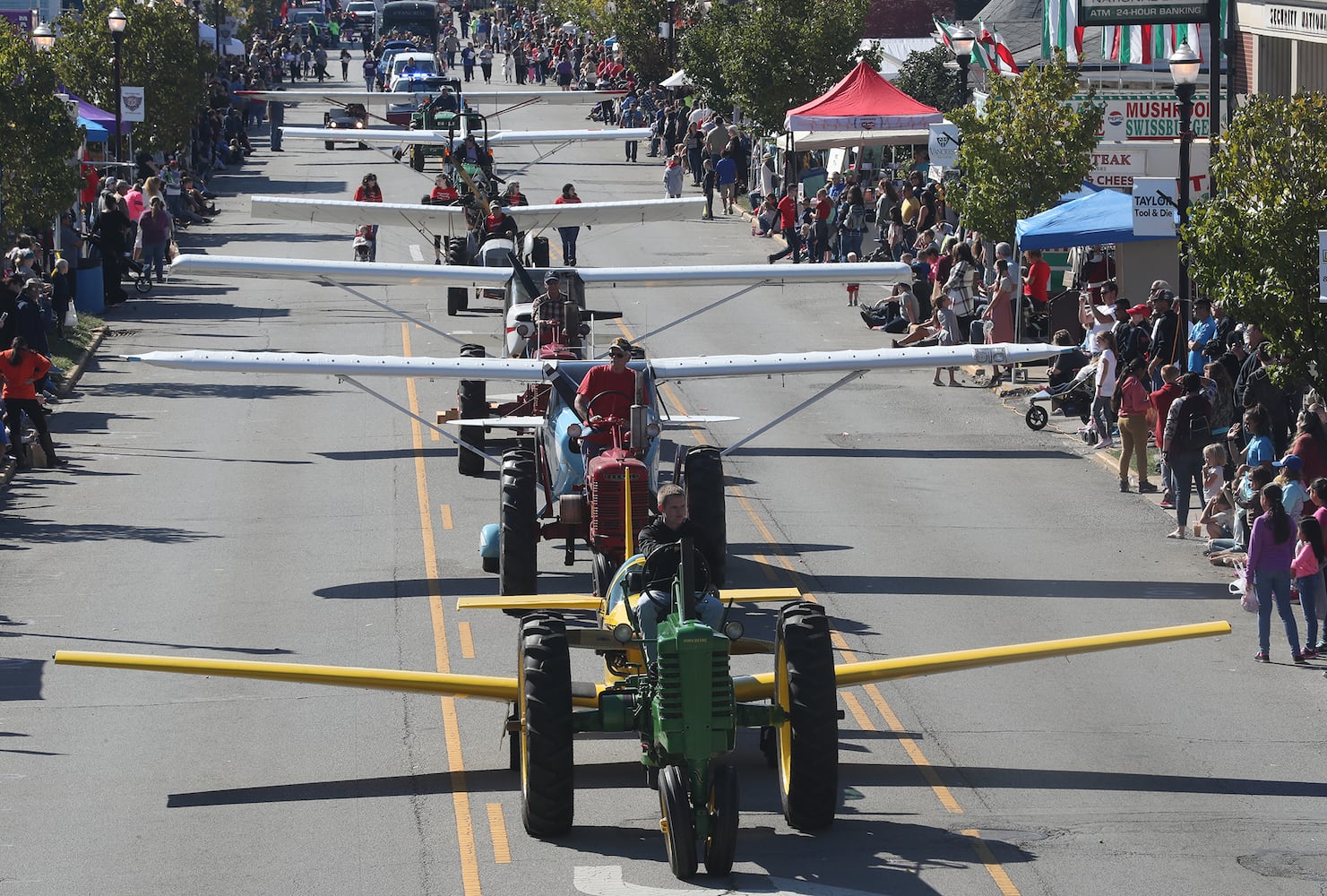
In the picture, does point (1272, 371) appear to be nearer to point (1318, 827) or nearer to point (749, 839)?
point (1318, 827)

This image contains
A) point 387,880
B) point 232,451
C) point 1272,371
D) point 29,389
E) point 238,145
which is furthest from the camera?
point 238,145

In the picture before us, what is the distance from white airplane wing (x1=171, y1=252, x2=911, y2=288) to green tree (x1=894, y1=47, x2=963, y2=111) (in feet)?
97.4

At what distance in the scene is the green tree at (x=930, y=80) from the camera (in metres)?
53.3

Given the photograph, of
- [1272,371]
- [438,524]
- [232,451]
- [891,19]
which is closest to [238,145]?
[891,19]

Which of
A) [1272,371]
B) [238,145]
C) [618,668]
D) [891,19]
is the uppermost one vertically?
[891,19]

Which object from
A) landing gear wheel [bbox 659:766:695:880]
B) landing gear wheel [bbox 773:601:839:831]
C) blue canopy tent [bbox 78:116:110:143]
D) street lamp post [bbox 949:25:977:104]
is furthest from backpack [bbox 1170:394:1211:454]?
blue canopy tent [bbox 78:116:110:143]

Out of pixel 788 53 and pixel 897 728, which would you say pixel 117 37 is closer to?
pixel 788 53

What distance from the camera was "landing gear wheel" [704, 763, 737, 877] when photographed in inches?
415

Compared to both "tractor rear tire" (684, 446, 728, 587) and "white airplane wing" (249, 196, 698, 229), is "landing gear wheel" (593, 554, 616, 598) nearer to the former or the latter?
"tractor rear tire" (684, 446, 728, 587)

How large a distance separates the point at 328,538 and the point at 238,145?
40.4 meters

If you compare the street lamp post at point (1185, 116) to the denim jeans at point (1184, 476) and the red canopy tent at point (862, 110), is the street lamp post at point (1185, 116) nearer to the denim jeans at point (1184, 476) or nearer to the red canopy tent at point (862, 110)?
the denim jeans at point (1184, 476)

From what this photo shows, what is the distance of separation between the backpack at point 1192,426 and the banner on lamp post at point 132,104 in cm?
2678

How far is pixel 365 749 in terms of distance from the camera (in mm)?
13375

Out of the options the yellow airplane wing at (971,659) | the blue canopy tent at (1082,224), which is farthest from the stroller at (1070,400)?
the yellow airplane wing at (971,659)
